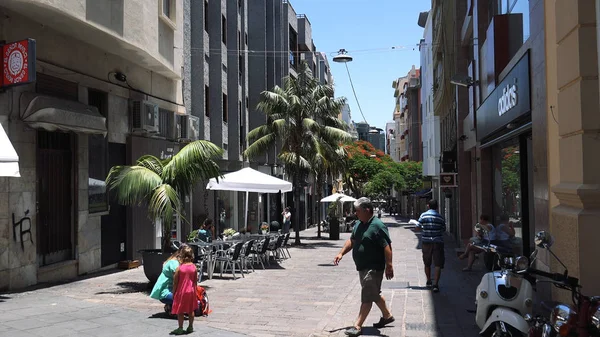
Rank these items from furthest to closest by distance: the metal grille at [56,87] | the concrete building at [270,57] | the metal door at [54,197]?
the concrete building at [270,57] < the metal door at [54,197] < the metal grille at [56,87]

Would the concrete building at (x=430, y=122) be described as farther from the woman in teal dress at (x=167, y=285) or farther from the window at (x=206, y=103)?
the woman in teal dress at (x=167, y=285)

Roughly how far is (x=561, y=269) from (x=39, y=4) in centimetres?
954

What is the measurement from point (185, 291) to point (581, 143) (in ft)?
17.5

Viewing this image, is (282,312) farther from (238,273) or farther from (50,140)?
(50,140)

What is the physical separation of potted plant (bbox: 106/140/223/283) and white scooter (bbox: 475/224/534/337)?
678cm

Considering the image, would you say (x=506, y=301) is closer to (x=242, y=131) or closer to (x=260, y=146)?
(x=260, y=146)

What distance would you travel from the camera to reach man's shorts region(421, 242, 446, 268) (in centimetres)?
1173

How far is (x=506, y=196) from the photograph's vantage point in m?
14.8

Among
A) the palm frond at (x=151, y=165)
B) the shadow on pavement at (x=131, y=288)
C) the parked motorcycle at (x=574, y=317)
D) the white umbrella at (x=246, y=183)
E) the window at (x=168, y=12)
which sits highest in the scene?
the window at (x=168, y=12)

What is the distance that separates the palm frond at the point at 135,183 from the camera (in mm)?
11258

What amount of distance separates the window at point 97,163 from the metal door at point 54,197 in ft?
2.08

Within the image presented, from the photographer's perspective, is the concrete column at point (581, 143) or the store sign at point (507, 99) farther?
the store sign at point (507, 99)

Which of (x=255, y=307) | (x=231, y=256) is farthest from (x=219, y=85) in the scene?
(x=255, y=307)

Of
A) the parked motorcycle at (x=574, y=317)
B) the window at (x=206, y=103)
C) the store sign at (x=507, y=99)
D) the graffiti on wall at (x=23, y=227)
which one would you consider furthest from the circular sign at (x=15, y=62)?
the window at (x=206, y=103)
